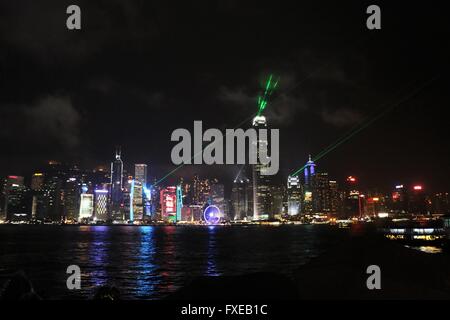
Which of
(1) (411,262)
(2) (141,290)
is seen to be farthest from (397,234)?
(1) (411,262)

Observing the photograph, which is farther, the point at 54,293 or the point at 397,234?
the point at 397,234

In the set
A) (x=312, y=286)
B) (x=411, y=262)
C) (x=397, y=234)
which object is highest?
(x=411, y=262)

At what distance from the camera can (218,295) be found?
6902 mm

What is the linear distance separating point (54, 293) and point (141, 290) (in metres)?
7.45

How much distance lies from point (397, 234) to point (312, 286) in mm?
115756

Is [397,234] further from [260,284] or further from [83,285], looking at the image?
[260,284]

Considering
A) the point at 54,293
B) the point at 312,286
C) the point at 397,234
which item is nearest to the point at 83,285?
the point at 54,293

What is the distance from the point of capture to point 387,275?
7.67 meters

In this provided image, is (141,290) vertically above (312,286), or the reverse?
(312,286)

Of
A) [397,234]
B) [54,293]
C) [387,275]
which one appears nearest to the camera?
[387,275]
